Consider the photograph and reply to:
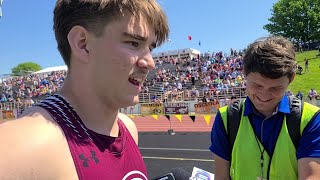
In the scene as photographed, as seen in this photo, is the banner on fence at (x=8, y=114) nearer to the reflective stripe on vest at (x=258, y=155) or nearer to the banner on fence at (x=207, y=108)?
the banner on fence at (x=207, y=108)

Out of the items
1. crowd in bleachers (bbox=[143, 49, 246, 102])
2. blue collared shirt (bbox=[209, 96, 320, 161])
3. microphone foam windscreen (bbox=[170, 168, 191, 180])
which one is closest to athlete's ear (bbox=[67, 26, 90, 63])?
microphone foam windscreen (bbox=[170, 168, 191, 180])

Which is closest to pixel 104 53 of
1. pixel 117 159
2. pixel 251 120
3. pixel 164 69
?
pixel 117 159

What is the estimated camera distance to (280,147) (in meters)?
2.13

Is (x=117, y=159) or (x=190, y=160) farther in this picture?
(x=190, y=160)

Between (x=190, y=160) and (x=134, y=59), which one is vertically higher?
(x=134, y=59)

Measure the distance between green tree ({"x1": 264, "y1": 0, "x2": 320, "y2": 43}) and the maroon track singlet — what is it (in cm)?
6276

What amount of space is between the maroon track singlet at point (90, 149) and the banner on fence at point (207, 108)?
21.9 meters

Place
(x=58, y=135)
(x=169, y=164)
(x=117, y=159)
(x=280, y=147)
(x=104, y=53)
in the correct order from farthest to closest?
(x=169, y=164), (x=280, y=147), (x=117, y=159), (x=104, y=53), (x=58, y=135)

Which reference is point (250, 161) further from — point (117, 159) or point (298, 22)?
point (298, 22)

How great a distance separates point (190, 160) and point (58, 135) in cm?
788

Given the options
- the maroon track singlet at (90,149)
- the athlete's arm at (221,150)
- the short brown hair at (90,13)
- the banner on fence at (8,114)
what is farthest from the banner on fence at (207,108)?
the short brown hair at (90,13)

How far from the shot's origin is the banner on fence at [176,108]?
80.2 feet

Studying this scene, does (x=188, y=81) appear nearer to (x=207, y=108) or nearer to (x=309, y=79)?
(x=207, y=108)

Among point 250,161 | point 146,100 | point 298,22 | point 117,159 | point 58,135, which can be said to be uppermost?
point 298,22
